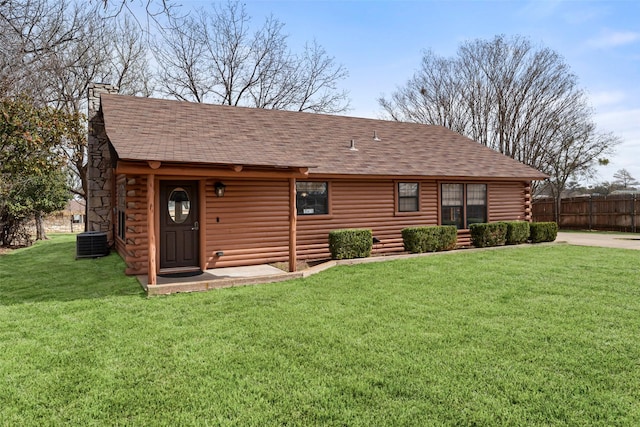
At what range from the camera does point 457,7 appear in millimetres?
7391

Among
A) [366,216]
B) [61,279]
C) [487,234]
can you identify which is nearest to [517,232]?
[487,234]

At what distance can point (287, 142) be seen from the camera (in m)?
10.4

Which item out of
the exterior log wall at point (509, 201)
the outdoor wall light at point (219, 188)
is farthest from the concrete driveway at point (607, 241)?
the outdoor wall light at point (219, 188)

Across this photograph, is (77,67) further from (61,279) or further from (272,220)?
(272,220)

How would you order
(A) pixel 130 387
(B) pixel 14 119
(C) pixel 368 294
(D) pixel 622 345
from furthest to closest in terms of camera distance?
1. (B) pixel 14 119
2. (C) pixel 368 294
3. (D) pixel 622 345
4. (A) pixel 130 387

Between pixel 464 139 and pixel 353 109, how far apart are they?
1034cm

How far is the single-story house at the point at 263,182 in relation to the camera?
721 cm

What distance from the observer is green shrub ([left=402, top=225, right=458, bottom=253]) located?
10094 millimetres

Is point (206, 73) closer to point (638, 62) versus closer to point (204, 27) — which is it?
point (204, 27)

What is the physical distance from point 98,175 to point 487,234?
1149 cm

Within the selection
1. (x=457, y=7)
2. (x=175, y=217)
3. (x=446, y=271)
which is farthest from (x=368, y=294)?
(x=457, y=7)

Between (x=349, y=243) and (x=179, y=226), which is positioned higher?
(x=179, y=226)

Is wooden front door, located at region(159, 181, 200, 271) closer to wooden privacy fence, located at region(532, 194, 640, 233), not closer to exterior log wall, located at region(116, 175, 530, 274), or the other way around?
exterior log wall, located at region(116, 175, 530, 274)

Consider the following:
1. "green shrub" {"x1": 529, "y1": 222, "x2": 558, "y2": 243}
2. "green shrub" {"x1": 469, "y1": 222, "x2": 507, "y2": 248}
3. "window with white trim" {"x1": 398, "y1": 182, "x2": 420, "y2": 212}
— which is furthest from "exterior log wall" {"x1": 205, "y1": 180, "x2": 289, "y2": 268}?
"green shrub" {"x1": 529, "y1": 222, "x2": 558, "y2": 243}
